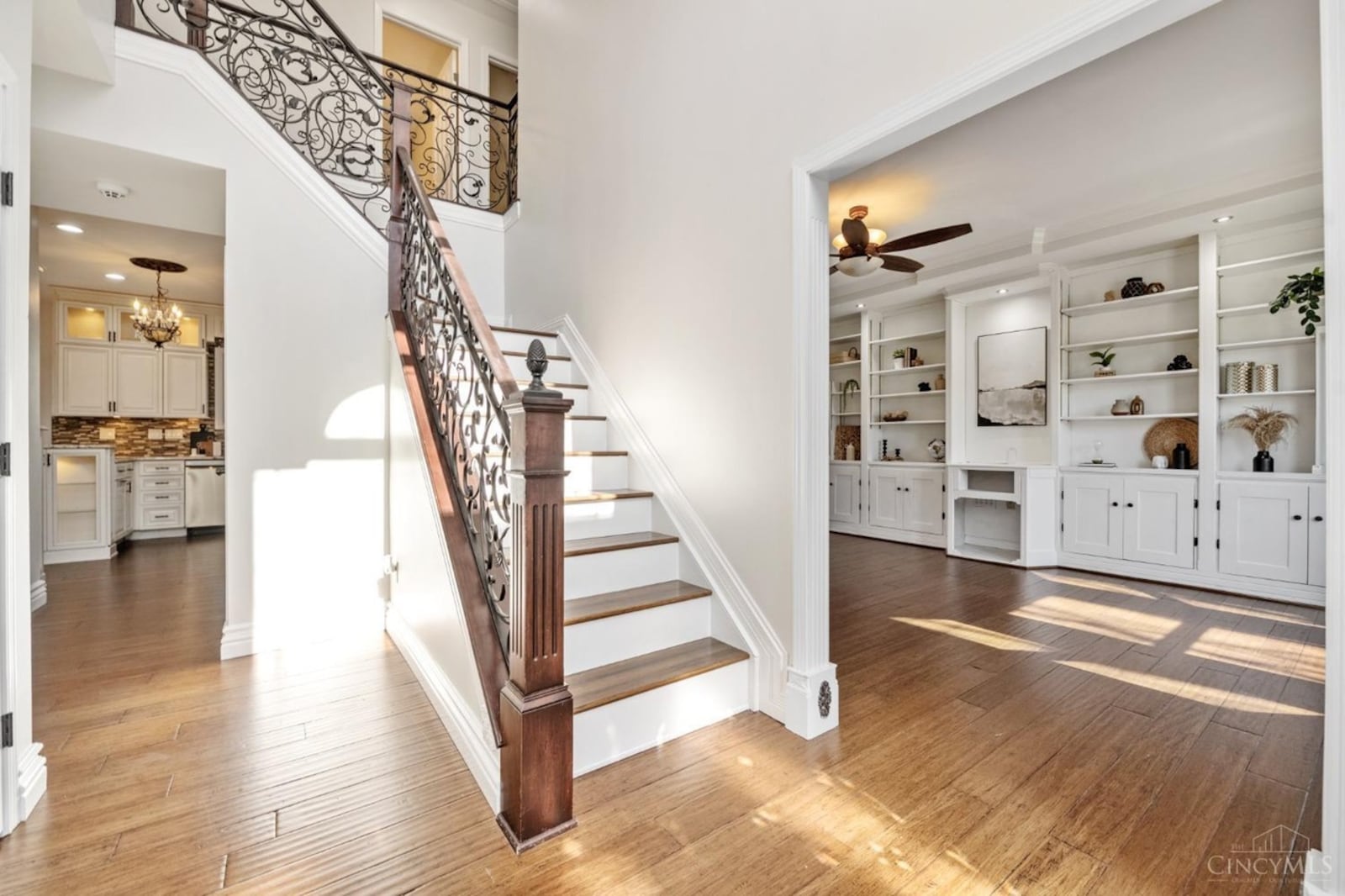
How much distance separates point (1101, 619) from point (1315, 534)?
6.08 ft

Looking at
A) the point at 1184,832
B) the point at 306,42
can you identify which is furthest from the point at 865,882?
the point at 306,42

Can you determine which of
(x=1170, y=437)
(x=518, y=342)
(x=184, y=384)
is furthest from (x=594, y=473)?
(x=184, y=384)

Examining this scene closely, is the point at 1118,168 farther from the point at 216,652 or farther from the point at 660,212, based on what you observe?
the point at 216,652

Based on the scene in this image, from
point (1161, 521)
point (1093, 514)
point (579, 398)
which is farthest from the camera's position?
point (1093, 514)

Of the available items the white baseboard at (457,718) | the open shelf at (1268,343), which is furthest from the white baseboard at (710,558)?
the open shelf at (1268,343)

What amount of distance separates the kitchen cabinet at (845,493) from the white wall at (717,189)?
15.2 ft

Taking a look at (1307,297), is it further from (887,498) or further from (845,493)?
(845,493)

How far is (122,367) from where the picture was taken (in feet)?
22.6

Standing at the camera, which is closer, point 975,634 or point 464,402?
point 464,402

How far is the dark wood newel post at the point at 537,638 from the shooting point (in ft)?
5.33

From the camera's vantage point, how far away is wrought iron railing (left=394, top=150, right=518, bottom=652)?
190 centimetres

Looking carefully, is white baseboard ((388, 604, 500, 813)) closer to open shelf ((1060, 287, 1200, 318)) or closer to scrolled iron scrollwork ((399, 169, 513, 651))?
scrolled iron scrollwork ((399, 169, 513, 651))

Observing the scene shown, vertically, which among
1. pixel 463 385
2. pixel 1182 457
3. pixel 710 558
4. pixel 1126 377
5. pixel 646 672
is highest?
pixel 1126 377

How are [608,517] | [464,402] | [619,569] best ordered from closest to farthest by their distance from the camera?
1. [619,569]
2. [464,402]
3. [608,517]
